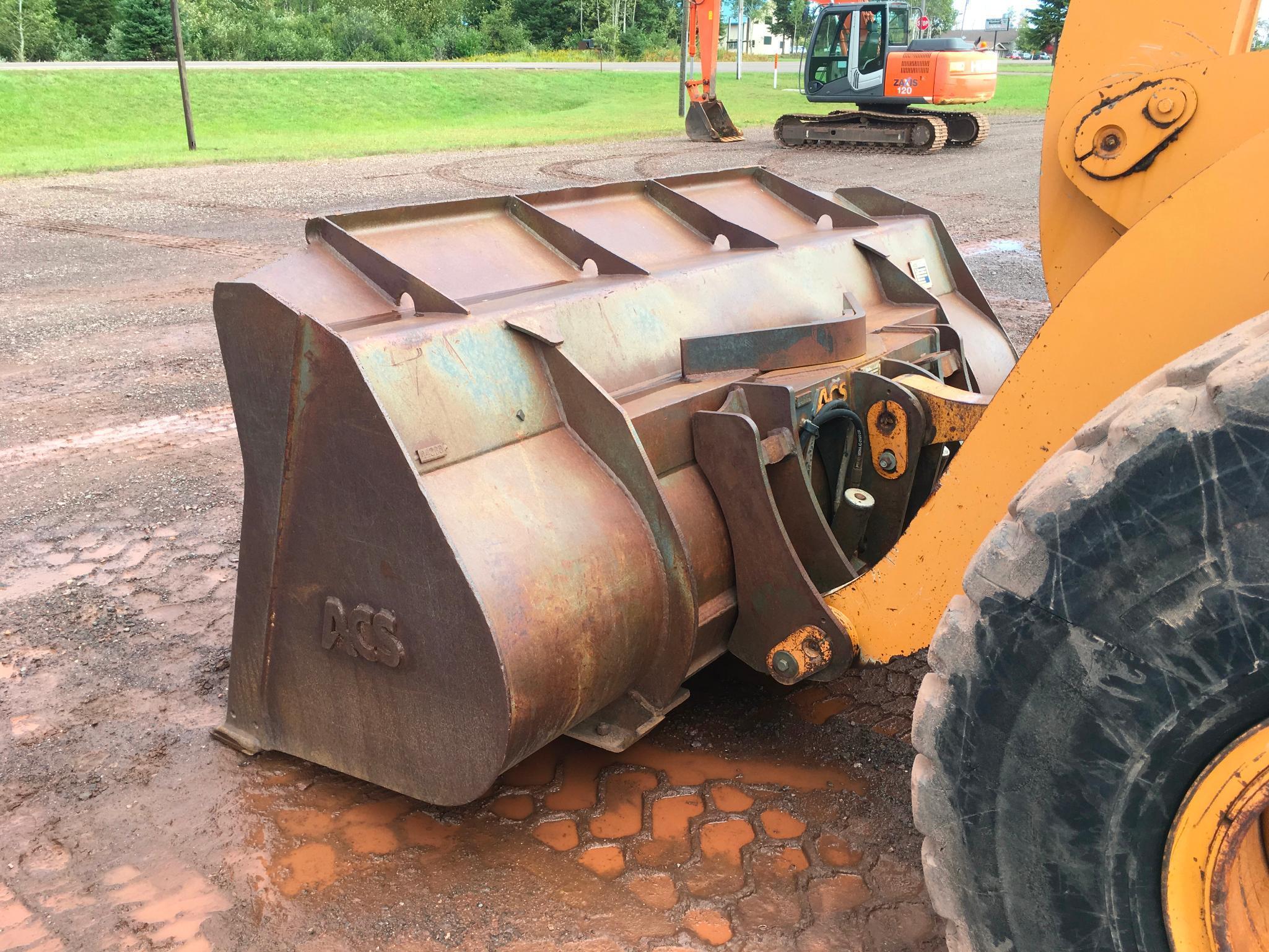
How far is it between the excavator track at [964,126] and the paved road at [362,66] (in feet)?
6.60

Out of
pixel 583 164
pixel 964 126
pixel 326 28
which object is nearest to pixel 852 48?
pixel 964 126

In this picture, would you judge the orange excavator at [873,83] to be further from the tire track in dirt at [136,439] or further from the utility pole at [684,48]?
the tire track in dirt at [136,439]

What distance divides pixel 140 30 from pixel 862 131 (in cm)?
2707

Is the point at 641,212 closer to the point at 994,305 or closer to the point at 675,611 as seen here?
the point at 675,611

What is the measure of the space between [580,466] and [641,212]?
1.41 metres

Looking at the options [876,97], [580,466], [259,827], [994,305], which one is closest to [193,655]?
[259,827]

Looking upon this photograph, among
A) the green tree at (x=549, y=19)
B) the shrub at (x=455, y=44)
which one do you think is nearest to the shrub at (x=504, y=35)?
the shrub at (x=455, y=44)

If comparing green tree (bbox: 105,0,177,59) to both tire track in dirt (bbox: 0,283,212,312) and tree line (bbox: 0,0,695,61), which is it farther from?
tire track in dirt (bbox: 0,283,212,312)

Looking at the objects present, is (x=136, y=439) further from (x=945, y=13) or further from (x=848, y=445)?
(x=945, y=13)

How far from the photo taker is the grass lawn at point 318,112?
20734mm

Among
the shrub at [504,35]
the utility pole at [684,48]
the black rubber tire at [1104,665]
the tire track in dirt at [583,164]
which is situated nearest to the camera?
the black rubber tire at [1104,665]

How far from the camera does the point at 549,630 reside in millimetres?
2529

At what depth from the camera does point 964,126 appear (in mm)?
20953

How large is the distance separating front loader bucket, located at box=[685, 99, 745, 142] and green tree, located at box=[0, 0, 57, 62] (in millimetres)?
24549
